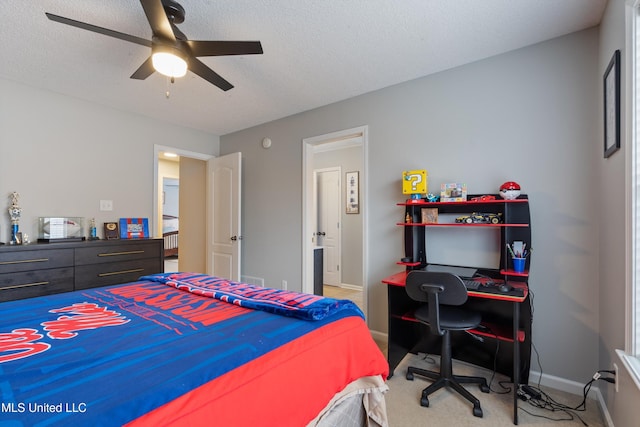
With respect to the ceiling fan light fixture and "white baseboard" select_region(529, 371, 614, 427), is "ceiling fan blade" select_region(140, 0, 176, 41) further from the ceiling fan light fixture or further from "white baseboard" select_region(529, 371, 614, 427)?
"white baseboard" select_region(529, 371, 614, 427)

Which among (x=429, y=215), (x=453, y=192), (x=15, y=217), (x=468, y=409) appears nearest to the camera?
(x=468, y=409)

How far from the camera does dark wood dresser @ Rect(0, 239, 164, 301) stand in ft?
7.98

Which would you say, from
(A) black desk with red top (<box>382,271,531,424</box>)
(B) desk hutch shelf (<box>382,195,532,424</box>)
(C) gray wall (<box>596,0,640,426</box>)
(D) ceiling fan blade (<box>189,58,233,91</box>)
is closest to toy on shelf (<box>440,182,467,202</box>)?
(B) desk hutch shelf (<box>382,195,532,424</box>)

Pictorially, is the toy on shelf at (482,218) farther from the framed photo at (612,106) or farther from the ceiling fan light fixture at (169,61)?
the ceiling fan light fixture at (169,61)

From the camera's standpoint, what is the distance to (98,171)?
131 inches

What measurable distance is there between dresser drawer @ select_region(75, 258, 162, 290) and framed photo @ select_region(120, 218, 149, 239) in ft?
1.40

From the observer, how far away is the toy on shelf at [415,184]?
2545 mm

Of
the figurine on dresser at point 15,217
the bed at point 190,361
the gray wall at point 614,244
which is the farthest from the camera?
the figurine on dresser at point 15,217

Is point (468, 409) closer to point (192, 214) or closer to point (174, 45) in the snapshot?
point (174, 45)

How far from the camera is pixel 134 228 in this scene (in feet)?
11.5

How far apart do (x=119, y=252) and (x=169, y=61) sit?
2.17 metres

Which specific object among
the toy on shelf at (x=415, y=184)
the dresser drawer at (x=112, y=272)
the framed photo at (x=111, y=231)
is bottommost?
the dresser drawer at (x=112, y=272)

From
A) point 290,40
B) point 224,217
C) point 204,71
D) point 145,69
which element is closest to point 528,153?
point 290,40

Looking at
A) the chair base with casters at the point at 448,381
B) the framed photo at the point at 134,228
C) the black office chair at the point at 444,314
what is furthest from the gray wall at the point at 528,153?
the framed photo at the point at 134,228
